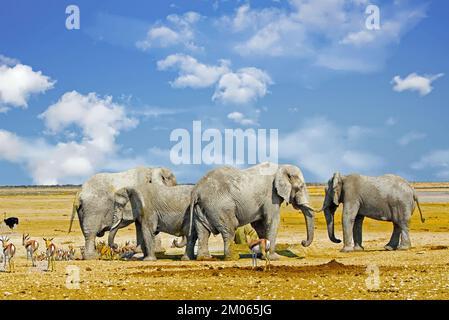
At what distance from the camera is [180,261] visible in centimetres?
2297

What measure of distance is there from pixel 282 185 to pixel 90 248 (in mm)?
7882

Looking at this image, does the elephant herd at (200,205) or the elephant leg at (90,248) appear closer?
the elephant herd at (200,205)

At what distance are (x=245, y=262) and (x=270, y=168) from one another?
3.62 metres

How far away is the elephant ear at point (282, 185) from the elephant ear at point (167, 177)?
4.91m

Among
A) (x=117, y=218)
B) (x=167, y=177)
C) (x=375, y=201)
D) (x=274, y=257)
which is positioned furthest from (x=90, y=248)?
(x=375, y=201)

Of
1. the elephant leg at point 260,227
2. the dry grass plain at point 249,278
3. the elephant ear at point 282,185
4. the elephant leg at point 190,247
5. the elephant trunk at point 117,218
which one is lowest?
the dry grass plain at point 249,278

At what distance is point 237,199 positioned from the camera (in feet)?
74.9

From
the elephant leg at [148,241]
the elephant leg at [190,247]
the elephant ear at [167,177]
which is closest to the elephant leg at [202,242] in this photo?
the elephant leg at [190,247]

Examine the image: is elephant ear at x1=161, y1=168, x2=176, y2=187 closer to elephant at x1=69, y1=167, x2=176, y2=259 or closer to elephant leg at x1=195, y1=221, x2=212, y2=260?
elephant at x1=69, y1=167, x2=176, y2=259

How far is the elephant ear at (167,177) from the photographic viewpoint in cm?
2619

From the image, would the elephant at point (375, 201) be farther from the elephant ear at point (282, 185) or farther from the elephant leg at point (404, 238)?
the elephant ear at point (282, 185)

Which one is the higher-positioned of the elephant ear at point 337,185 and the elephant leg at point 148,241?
the elephant ear at point 337,185

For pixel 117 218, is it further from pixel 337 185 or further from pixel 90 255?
pixel 337 185
